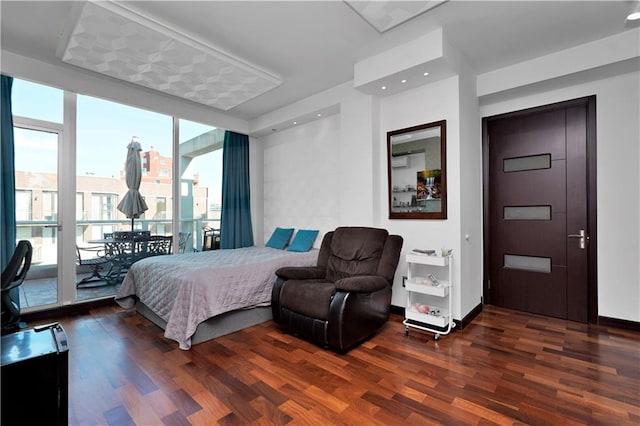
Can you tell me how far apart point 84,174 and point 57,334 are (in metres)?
2.97

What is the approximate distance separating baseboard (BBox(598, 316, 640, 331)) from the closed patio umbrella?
225 inches

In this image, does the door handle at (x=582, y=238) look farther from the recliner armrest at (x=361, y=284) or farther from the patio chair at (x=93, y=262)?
the patio chair at (x=93, y=262)

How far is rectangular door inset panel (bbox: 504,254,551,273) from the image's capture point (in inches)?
135

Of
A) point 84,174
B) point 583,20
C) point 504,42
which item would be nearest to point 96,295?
point 84,174

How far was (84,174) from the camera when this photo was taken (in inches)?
148

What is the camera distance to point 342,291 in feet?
8.32

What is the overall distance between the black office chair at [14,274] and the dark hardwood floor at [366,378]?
59 cm

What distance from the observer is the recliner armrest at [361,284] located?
2.53m

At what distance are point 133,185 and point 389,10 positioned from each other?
385cm

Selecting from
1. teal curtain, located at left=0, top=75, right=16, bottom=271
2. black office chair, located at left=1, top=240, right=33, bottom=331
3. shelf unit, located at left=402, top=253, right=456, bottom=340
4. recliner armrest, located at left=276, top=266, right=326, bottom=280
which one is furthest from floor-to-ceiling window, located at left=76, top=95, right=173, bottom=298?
shelf unit, located at left=402, top=253, right=456, bottom=340

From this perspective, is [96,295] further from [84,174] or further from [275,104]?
[275,104]

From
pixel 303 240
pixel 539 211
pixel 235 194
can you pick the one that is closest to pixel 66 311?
pixel 235 194

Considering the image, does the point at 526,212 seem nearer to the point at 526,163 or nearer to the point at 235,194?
the point at 526,163

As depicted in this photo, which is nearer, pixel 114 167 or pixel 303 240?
pixel 114 167
